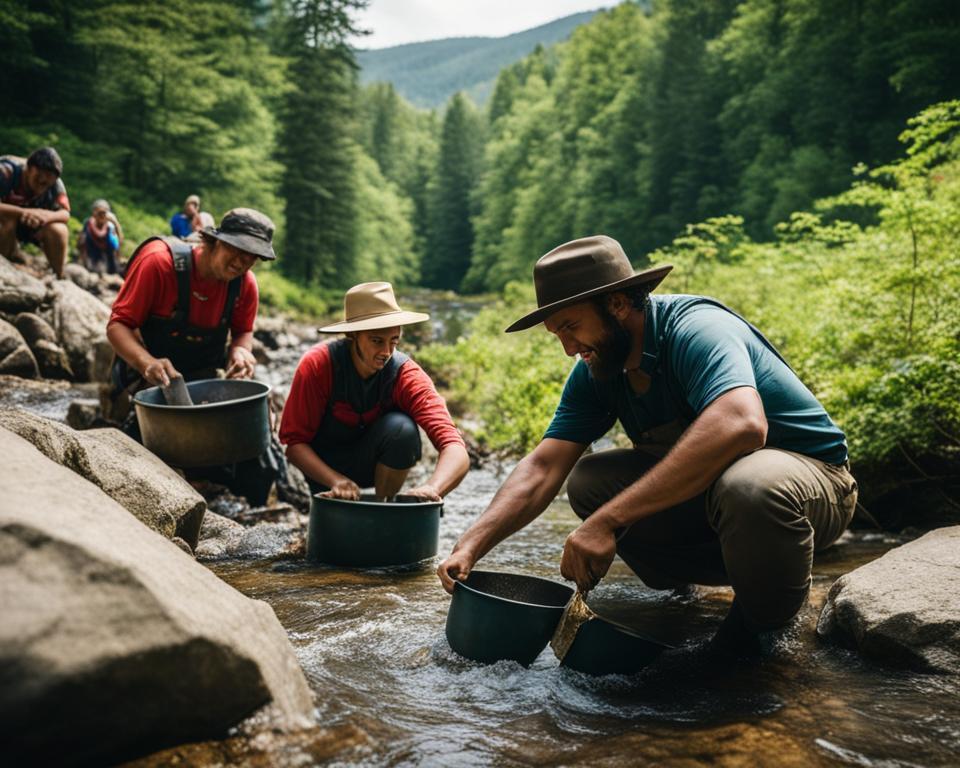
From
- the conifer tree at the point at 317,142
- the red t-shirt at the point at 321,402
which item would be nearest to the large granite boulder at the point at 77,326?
the red t-shirt at the point at 321,402

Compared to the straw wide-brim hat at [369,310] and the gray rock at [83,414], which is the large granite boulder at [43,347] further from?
the straw wide-brim hat at [369,310]

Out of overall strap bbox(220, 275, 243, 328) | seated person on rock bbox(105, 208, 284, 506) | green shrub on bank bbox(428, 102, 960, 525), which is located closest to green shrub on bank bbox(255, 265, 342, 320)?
green shrub on bank bbox(428, 102, 960, 525)

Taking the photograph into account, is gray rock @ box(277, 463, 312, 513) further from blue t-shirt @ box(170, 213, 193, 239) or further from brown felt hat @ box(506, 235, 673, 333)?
blue t-shirt @ box(170, 213, 193, 239)

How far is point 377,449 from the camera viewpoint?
4062 mm

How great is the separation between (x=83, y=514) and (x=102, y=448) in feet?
5.94

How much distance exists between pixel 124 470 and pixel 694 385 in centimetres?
249

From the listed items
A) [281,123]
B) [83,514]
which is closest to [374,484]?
[83,514]

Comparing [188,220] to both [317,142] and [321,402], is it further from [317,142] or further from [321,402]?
[317,142]

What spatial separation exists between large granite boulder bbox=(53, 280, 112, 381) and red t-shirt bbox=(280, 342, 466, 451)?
17.5 ft

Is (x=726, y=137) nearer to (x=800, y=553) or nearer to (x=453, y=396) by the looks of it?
(x=453, y=396)

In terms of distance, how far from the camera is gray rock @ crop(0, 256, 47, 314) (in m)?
8.42

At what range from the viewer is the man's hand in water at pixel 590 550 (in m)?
2.37

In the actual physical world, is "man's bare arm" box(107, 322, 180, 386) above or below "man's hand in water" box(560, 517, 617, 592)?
above

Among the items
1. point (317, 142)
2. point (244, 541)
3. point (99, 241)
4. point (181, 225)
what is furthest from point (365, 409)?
point (317, 142)
